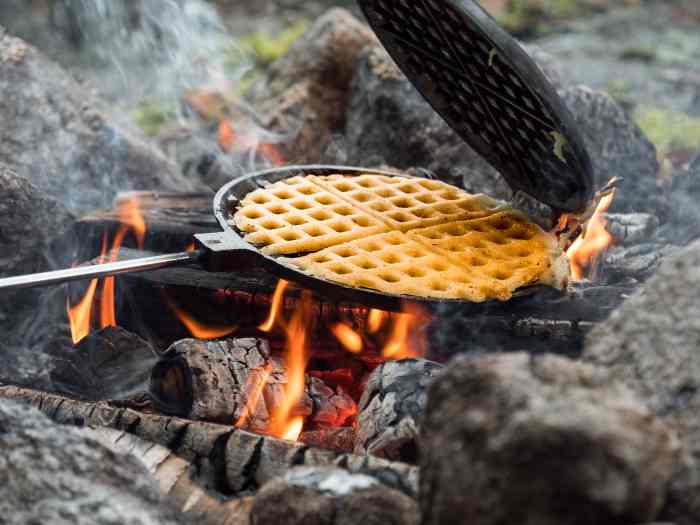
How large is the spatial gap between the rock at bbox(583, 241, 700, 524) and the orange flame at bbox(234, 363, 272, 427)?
1110 mm

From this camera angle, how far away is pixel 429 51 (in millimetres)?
2850

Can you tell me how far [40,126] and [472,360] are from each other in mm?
2884

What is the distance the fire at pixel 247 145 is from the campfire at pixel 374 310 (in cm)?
25

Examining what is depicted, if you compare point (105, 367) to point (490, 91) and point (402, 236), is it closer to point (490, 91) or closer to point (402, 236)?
point (402, 236)

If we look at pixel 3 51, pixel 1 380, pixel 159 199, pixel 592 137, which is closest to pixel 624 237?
pixel 592 137

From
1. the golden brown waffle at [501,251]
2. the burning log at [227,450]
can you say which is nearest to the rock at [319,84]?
the golden brown waffle at [501,251]

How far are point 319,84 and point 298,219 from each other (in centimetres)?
241

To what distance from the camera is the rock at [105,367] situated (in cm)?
266

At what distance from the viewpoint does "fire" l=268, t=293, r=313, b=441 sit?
251cm

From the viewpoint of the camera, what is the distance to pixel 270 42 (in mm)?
8711

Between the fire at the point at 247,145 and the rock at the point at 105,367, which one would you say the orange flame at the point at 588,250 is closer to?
the rock at the point at 105,367

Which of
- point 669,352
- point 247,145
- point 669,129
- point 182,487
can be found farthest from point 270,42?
point 669,352

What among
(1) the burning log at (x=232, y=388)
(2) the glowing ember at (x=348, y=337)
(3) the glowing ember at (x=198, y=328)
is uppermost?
(2) the glowing ember at (x=348, y=337)

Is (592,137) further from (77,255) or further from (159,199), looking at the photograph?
(77,255)
